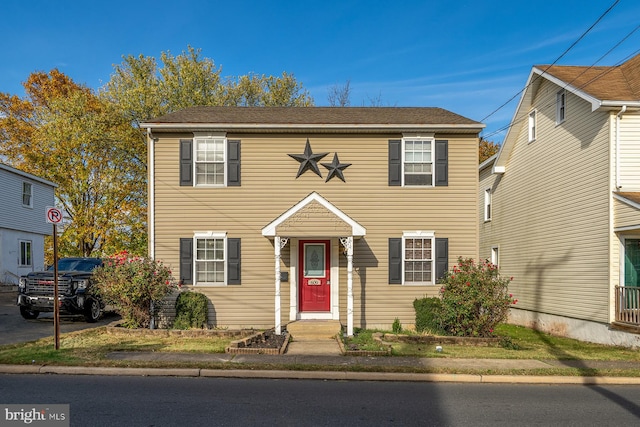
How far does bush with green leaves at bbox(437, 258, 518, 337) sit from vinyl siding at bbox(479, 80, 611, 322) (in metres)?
3.12

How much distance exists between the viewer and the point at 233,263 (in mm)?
14781

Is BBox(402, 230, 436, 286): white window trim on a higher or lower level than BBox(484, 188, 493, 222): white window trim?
lower

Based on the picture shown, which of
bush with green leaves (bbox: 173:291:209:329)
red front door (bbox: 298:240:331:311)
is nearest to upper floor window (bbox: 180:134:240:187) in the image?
red front door (bbox: 298:240:331:311)

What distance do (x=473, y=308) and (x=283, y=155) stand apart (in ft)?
23.1

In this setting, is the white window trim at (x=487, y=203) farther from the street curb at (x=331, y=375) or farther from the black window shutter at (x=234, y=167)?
the street curb at (x=331, y=375)

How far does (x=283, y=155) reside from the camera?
15.2 m

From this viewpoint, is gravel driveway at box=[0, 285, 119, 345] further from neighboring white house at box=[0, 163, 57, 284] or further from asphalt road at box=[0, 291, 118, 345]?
neighboring white house at box=[0, 163, 57, 284]

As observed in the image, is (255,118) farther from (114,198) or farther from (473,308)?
(114,198)

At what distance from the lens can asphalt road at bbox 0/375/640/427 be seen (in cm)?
649

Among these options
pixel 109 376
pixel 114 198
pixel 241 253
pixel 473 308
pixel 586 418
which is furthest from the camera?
pixel 114 198

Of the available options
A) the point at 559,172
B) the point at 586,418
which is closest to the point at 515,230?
the point at 559,172

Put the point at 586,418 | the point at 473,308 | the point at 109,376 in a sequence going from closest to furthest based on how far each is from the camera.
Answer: the point at 586,418 → the point at 109,376 → the point at 473,308
